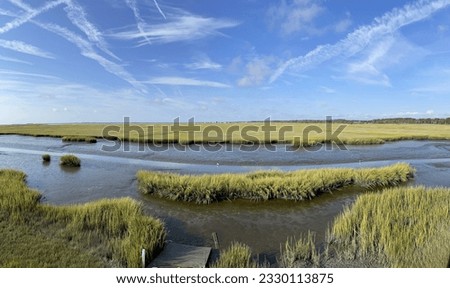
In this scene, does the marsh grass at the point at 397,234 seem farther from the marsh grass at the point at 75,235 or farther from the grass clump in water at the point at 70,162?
the grass clump in water at the point at 70,162

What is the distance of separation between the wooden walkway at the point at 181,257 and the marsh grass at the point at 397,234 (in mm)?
3577

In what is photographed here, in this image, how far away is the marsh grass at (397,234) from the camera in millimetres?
7020

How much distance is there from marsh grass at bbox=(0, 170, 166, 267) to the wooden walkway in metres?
0.25

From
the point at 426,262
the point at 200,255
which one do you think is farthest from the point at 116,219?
the point at 426,262

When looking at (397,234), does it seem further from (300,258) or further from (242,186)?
(242,186)

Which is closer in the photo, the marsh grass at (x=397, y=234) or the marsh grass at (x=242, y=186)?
the marsh grass at (x=397, y=234)

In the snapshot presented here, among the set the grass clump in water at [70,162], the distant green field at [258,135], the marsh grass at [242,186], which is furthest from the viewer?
the distant green field at [258,135]

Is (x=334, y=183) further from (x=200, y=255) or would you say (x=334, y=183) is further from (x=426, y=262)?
(x=200, y=255)

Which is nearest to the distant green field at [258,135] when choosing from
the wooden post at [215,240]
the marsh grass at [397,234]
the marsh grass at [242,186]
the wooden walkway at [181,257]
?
the marsh grass at [242,186]

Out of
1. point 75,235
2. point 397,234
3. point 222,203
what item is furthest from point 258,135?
point 75,235

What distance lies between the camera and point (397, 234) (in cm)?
788

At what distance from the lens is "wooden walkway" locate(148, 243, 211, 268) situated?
23.2 ft

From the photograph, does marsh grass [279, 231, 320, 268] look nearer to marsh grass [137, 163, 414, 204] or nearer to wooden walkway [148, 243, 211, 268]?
wooden walkway [148, 243, 211, 268]
